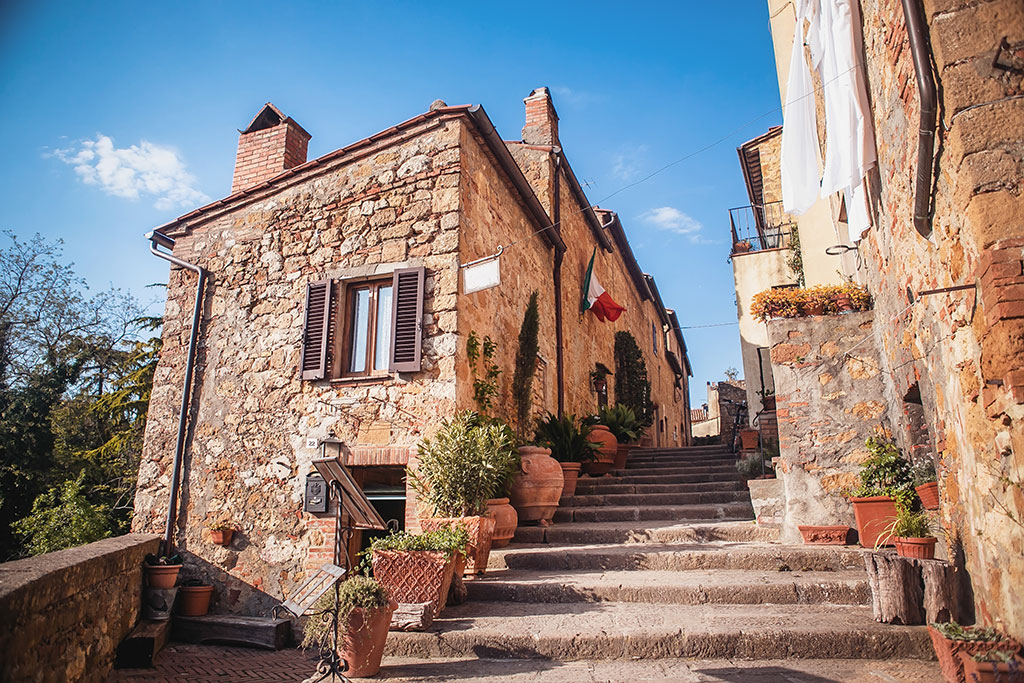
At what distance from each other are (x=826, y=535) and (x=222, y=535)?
6469 millimetres

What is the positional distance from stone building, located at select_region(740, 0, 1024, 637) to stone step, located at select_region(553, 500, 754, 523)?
2.18 meters

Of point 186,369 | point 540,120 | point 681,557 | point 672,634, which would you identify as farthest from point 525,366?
point 540,120

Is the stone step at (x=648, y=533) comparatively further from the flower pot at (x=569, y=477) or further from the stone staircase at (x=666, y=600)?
the flower pot at (x=569, y=477)

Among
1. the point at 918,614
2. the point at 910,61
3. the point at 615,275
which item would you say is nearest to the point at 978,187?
the point at 910,61

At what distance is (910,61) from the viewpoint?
12.1 feet

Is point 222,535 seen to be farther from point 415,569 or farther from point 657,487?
point 657,487

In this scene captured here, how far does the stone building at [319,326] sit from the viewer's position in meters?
6.98

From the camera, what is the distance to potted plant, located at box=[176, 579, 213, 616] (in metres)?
6.86

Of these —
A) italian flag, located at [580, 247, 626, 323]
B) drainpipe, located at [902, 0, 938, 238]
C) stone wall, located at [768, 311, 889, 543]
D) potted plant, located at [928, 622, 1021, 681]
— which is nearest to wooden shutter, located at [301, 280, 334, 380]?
stone wall, located at [768, 311, 889, 543]

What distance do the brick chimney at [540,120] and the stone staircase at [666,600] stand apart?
25.6 feet

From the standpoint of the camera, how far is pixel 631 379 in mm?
15570

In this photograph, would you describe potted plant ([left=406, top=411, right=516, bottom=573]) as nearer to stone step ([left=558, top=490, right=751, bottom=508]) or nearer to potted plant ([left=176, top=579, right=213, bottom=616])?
stone step ([left=558, top=490, right=751, bottom=508])

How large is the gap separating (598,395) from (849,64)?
30.5 feet

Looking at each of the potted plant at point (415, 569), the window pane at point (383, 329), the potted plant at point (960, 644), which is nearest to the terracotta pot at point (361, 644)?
the potted plant at point (415, 569)
